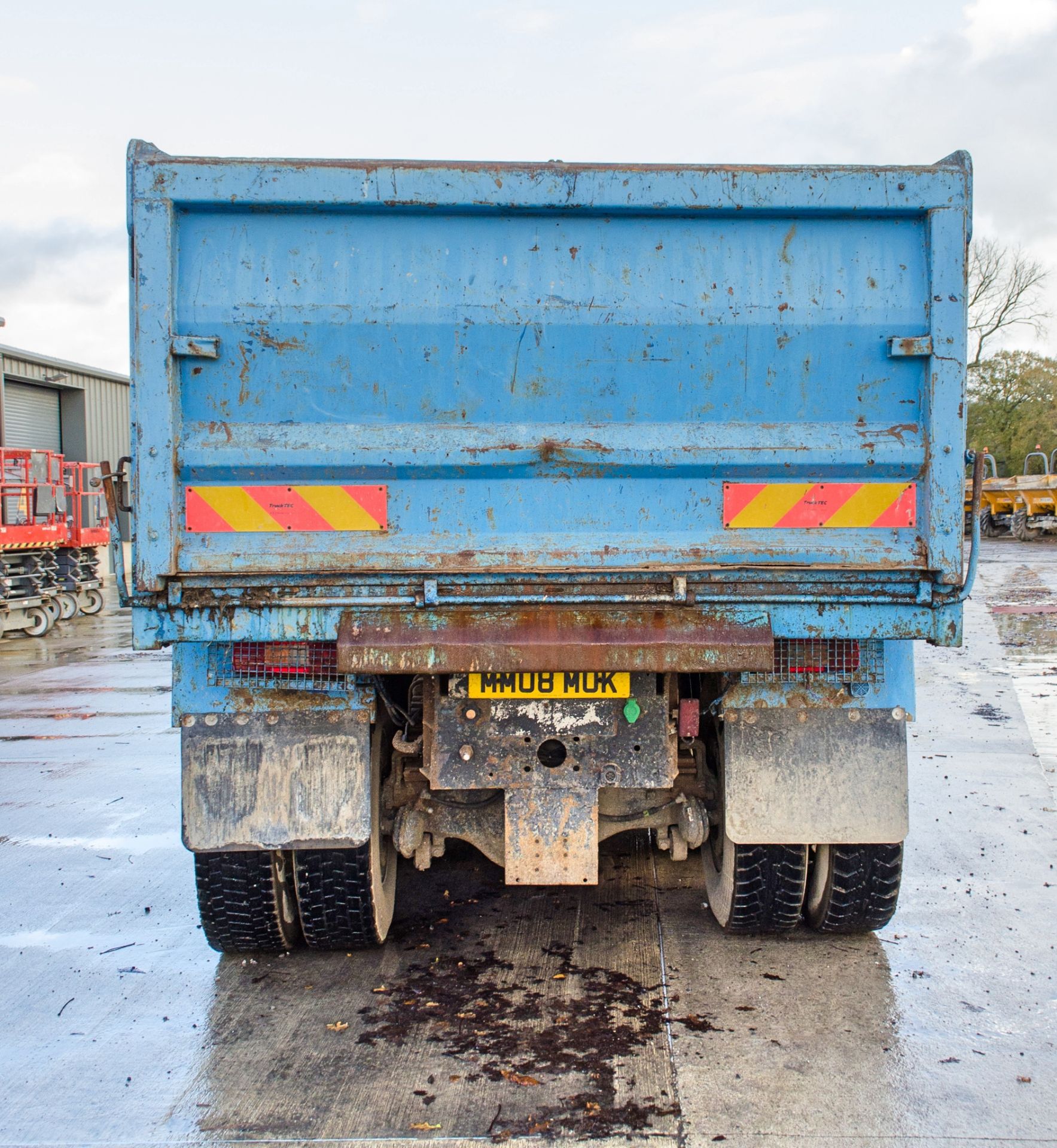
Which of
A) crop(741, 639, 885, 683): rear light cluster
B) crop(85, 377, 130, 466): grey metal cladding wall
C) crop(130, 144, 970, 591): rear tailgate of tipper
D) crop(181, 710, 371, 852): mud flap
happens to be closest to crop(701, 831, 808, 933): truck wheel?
crop(741, 639, 885, 683): rear light cluster

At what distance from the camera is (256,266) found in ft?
10.9

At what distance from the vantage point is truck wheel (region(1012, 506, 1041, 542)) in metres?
31.1

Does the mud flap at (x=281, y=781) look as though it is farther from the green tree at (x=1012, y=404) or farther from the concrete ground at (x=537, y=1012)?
the green tree at (x=1012, y=404)

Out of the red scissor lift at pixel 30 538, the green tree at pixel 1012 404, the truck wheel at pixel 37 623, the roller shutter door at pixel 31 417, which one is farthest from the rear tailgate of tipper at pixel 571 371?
the green tree at pixel 1012 404

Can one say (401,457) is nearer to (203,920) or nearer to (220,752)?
(220,752)

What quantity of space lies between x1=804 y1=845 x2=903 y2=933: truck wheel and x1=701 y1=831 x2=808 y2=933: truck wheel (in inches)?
3.3

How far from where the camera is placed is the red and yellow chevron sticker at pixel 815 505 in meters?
3.36

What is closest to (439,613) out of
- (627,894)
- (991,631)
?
(627,894)

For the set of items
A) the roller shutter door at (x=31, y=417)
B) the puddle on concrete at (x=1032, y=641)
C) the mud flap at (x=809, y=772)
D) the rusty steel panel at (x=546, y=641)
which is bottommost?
the puddle on concrete at (x=1032, y=641)

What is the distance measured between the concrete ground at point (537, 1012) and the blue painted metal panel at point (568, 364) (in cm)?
128

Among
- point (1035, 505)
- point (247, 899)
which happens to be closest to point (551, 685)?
point (247, 899)

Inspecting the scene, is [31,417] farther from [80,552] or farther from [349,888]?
[349,888]

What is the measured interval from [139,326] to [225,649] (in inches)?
40.2

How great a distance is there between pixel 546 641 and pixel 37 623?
13967mm
